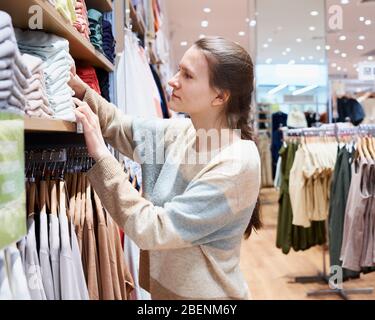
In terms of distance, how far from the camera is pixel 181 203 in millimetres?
986

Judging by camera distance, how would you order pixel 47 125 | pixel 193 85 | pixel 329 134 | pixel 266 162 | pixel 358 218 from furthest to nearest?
pixel 266 162 < pixel 329 134 < pixel 358 218 < pixel 193 85 < pixel 47 125

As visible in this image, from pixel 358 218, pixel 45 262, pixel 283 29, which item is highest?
pixel 283 29

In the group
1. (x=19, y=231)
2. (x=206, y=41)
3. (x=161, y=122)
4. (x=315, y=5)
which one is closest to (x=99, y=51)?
(x=161, y=122)

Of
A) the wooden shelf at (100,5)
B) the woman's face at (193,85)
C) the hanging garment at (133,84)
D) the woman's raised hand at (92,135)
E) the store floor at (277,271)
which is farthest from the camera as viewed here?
the store floor at (277,271)

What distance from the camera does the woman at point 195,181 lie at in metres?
0.97

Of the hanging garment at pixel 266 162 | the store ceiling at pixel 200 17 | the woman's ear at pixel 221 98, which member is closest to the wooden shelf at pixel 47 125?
the woman's ear at pixel 221 98

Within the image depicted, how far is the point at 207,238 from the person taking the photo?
105 cm

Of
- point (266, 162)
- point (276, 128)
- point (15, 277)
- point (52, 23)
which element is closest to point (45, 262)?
point (15, 277)

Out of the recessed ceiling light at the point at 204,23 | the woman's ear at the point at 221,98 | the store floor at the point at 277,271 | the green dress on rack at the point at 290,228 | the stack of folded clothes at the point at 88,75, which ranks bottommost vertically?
the store floor at the point at 277,271

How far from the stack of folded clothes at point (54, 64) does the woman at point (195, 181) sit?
0.04m

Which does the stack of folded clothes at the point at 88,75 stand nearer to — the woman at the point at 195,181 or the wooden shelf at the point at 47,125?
the woman at the point at 195,181

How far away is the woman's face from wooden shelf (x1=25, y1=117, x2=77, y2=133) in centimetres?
27

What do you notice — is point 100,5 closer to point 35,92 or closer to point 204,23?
point 35,92

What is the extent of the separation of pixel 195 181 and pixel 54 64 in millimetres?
413
